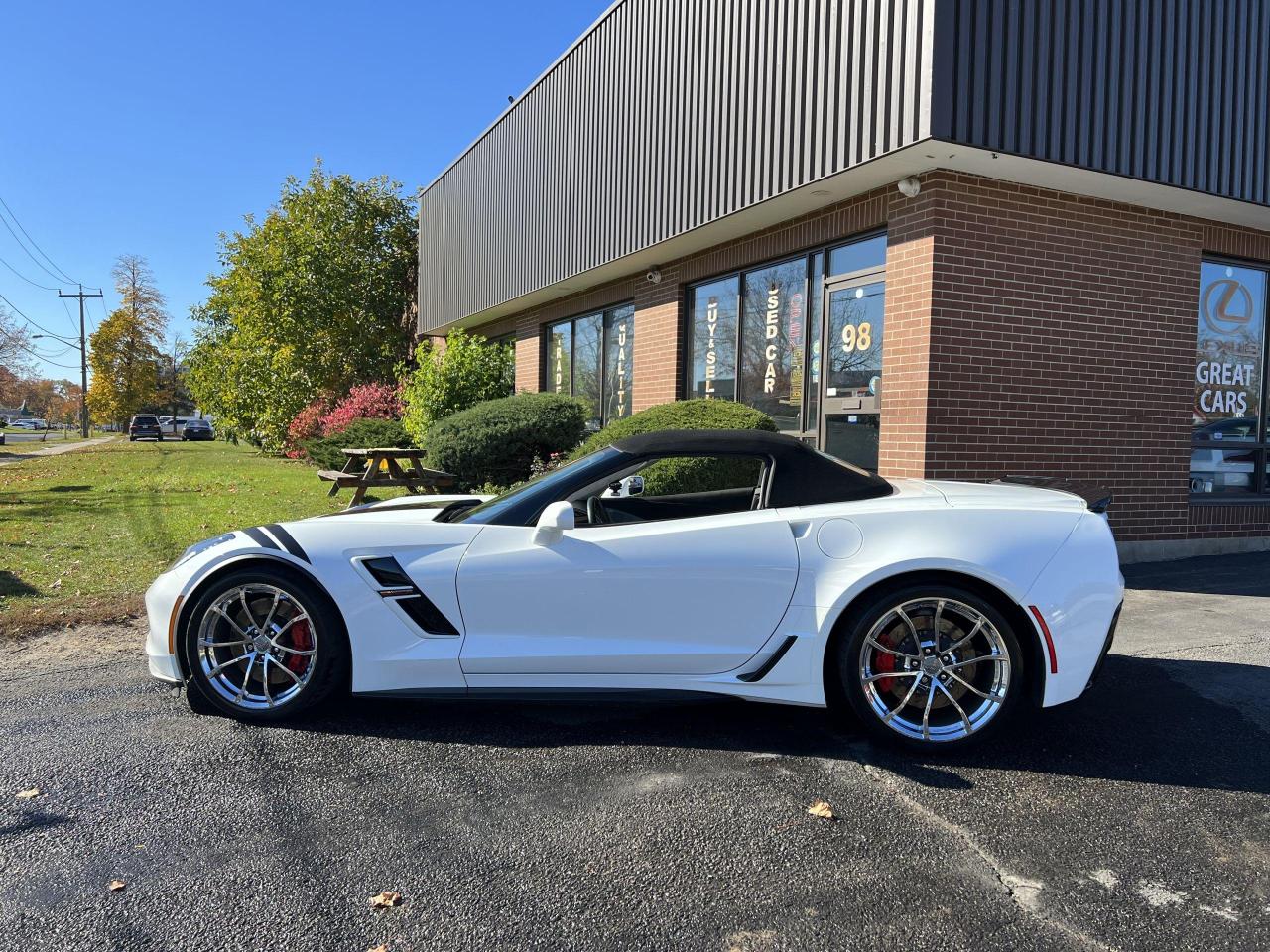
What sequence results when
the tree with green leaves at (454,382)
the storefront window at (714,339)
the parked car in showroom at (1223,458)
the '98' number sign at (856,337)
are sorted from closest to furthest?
1. the '98' number sign at (856,337)
2. the parked car in showroom at (1223,458)
3. the storefront window at (714,339)
4. the tree with green leaves at (454,382)

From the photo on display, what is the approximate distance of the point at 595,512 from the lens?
3.88 metres

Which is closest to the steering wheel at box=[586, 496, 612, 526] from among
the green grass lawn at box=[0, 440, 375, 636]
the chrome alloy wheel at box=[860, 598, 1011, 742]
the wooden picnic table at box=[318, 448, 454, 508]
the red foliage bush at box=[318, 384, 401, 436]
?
the chrome alloy wheel at box=[860, 598, 1011, 742]

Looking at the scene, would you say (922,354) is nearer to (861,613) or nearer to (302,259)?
(861,613)

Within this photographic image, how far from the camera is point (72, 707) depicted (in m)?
3.98

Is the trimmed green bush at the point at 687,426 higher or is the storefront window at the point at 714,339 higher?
the storefront window at the point at 714,339

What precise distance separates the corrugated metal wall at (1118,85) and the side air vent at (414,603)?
16.1 feet

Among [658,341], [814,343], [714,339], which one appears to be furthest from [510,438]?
[814,343]

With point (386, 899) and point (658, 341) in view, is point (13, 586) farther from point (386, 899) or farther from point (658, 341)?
point (658, 341)

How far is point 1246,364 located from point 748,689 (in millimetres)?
8420

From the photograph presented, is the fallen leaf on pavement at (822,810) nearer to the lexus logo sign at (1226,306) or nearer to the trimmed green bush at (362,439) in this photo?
the lexus logo sign at (1226,306)

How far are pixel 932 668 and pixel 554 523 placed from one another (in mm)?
1624

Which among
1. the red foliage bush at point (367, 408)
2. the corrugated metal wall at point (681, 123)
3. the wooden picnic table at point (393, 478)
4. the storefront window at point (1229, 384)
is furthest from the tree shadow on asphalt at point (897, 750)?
the red foliage bush at point (367, 408)

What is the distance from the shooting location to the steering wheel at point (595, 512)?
3781mm

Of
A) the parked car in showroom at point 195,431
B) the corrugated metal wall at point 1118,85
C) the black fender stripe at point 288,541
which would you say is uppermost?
the corrugated metal wall at point 1118,85
